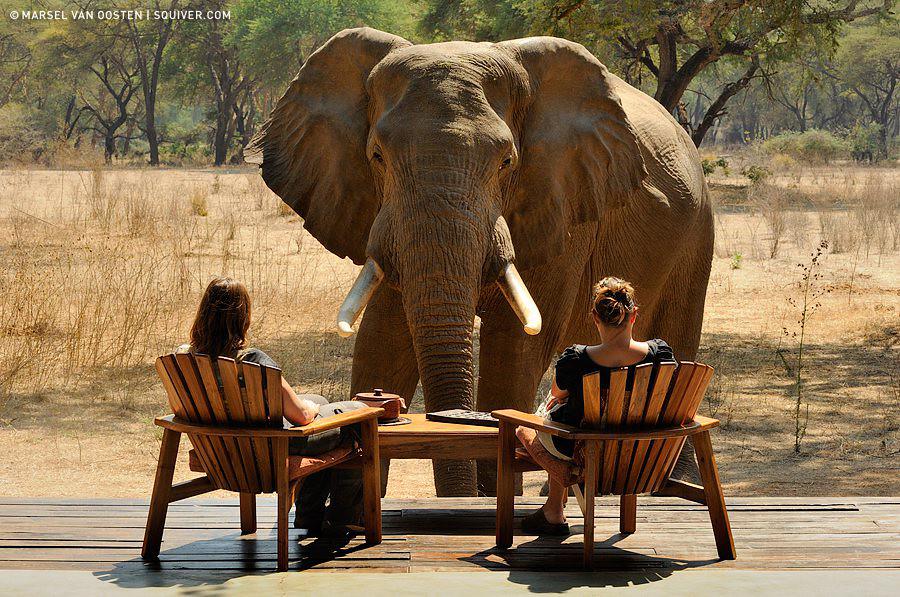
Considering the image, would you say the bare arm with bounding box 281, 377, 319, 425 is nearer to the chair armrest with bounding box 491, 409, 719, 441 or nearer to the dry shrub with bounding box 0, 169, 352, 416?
the chair armrest with bounding box 491, 409, 719, 441

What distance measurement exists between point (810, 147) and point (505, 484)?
43.8 meters

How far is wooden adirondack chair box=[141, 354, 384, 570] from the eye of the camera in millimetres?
4422

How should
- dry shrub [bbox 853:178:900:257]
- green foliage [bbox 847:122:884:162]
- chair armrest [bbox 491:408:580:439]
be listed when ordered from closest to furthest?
chair armrest [bbox 491:408:580:439]
dry shrub [bbox 853:178:900:257]
green foliage [bbox 847:122:884:162]

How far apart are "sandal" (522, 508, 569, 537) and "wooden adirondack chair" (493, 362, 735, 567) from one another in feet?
0.77

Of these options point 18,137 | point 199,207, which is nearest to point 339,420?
point 199,207

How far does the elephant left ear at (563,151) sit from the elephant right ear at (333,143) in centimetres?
76

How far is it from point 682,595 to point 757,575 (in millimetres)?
381

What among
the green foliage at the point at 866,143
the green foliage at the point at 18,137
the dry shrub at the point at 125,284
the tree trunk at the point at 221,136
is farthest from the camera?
the green foliage at the point at 866,143

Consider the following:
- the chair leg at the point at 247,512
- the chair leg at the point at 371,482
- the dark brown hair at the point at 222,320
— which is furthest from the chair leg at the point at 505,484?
the dark brown hair at the point at 222,320

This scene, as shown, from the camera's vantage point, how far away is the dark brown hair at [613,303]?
4.57 metres

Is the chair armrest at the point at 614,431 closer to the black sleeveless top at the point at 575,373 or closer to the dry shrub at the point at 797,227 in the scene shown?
the black sleeveless top at the point at 575,373

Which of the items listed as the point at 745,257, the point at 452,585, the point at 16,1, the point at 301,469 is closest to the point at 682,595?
the point at 452,585

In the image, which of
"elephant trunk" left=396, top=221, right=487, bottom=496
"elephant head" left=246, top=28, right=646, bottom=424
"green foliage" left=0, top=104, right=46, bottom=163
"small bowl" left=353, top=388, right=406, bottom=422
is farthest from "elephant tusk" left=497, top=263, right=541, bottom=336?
"green foliage" left=0, top=104, right=46, bottom=163

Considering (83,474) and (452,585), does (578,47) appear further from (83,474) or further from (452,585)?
(83,474)
